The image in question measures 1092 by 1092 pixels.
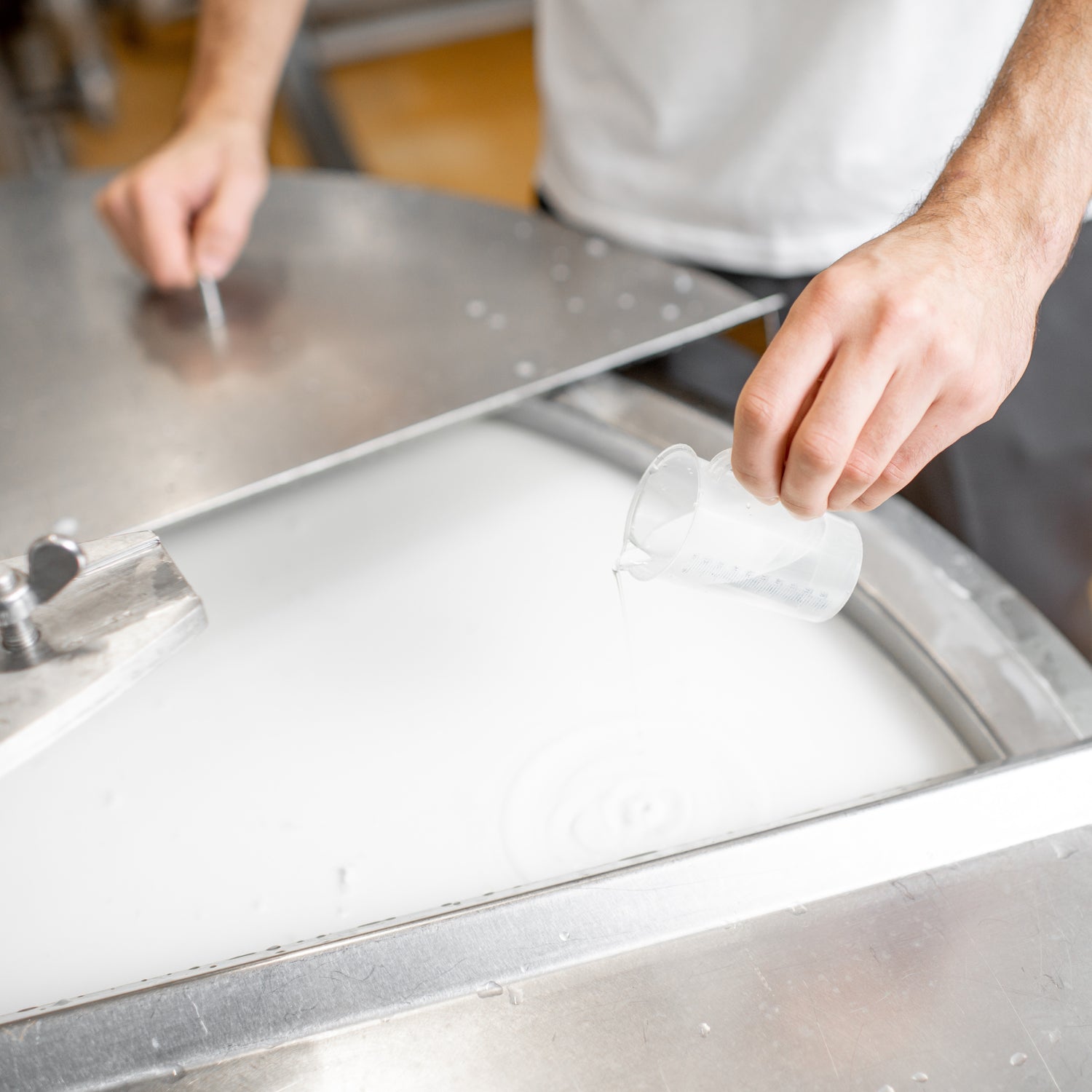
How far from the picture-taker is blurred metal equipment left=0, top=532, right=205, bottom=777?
0.56 metres

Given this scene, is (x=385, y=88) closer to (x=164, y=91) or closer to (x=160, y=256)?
(x=164, y=91)

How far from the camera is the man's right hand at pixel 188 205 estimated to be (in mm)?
1127

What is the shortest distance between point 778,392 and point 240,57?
1.02 meters

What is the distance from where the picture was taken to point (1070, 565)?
3.88ft

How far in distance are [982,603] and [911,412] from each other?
260mm

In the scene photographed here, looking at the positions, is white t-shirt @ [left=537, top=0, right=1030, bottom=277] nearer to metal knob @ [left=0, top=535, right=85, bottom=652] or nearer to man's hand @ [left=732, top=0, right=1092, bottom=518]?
man's hand @ [left=732, top=0, right=1092, bottom=518]

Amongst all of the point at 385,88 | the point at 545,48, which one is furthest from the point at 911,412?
the point at 385,88

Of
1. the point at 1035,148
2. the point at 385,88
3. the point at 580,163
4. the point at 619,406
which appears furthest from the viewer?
the point at 385,88

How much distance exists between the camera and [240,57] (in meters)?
1.34

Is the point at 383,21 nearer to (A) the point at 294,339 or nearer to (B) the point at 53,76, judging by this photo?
(B) the point at 53,76

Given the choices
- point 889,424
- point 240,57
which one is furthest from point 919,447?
point 240,57

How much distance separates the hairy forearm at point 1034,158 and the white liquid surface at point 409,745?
1.03ft

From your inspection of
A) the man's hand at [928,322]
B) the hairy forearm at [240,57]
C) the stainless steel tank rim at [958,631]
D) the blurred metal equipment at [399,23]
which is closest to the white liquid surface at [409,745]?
the stainless steel tank rim at [958,631]

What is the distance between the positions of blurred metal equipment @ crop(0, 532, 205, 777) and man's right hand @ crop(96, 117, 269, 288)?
0.56 meters
